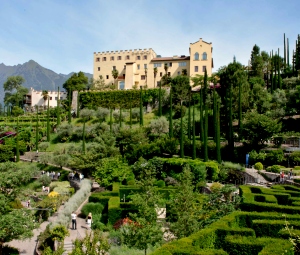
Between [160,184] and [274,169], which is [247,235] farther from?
[274,169]

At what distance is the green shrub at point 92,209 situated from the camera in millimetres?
25125

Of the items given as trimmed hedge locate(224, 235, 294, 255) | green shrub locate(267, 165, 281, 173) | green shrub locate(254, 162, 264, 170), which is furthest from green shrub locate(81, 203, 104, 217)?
green shrub locate(267, 165, 281, 173)

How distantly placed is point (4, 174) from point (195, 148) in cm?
2133

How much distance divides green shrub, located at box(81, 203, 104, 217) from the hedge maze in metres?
11.2

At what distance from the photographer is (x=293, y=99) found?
→ 43406 millimetres

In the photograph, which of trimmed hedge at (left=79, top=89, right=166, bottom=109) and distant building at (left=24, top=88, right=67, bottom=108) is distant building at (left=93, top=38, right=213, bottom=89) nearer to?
trimmed hedge at (left=79, top=89, right=166, bottom=109)

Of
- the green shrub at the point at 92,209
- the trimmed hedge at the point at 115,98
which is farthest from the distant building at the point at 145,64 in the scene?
the green shrub at the point at 92,209

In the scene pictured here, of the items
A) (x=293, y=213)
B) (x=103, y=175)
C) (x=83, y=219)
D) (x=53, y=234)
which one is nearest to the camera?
(x=293, y=213)

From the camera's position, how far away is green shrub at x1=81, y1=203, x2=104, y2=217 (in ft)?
82.4

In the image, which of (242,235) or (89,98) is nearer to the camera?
(242,235)

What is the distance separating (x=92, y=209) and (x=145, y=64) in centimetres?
5289

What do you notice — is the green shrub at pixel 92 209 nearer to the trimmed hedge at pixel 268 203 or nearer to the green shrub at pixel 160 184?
the green shrub at pixel 160 184

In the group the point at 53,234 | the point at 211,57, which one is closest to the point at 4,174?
the point at 53,234

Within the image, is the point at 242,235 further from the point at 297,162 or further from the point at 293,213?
the point at 297,162
